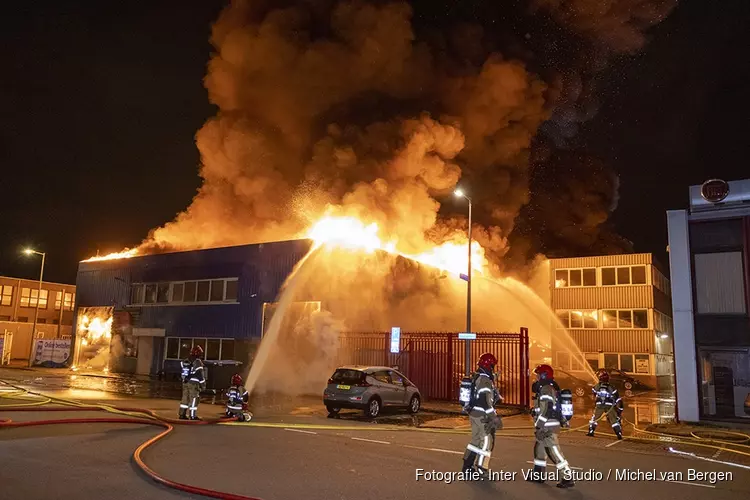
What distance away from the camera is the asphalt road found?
6609mm

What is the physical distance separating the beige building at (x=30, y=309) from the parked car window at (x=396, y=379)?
37565 mm

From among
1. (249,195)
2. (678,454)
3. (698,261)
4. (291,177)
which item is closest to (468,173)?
(291,177)

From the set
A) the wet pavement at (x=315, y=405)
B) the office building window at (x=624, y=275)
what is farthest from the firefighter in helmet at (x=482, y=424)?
the office building window at (x=624, y=275)

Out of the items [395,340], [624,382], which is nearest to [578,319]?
[624,382]

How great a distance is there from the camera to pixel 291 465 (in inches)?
316

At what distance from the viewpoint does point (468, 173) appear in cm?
3136

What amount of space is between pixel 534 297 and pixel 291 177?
16.6m

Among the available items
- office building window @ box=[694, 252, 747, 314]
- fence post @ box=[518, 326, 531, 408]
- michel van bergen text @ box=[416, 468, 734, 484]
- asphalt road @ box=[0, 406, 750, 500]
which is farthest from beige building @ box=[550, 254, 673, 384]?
michel van bergen text @ box=[416, 468, 734, 484]

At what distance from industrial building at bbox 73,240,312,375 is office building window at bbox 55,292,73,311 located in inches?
890

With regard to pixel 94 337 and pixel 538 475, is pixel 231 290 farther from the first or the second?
pixel 538 475

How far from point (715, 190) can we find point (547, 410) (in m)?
11.7

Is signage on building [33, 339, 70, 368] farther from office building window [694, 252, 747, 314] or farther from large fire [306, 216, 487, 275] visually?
office building window [694, 252, 747, 314]

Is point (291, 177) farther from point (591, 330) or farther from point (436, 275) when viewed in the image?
point (591, 330)

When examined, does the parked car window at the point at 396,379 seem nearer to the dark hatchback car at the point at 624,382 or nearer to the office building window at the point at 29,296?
the dark hatchback car at the point at 624,382
